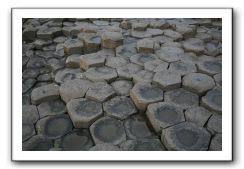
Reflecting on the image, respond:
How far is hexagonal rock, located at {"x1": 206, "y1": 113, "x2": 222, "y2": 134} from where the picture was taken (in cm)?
127

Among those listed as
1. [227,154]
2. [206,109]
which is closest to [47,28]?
[206,109]

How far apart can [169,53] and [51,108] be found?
0.94m

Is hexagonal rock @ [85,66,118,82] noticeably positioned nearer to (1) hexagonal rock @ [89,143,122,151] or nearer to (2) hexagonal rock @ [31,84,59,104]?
(2) hexagonal rock @ [31,84,59,104]

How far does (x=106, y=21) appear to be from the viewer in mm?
2465

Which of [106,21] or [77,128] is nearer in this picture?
[77,128]

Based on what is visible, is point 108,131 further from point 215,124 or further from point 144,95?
point 215,124

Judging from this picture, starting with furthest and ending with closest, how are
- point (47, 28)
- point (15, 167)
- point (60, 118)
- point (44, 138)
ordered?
1. point (47, 28)
2. point (60, 118)
3. point (44, 138)
4. point (15, 167)

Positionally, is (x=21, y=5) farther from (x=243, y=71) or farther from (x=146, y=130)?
(x=243, y=71)

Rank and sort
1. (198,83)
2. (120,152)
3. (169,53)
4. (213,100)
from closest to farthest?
1. (120,152)
2. (213,100)
3. (198,83)
4. (169,53)

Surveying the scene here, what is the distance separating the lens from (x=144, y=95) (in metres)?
1.45

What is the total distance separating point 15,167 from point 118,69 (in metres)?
0.86

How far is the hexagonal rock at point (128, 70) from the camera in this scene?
65.2 inches

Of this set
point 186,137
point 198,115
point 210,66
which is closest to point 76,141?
point 186,137

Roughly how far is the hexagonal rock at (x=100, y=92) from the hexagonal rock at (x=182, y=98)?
0.33 meters
